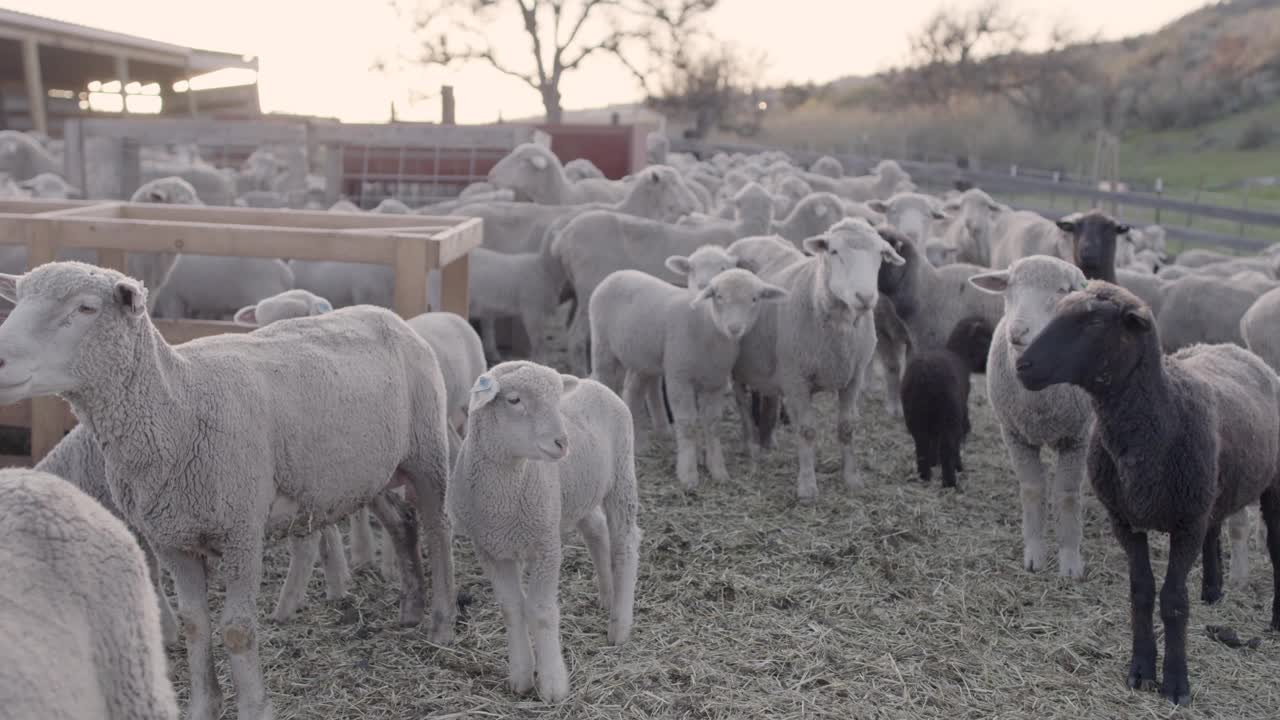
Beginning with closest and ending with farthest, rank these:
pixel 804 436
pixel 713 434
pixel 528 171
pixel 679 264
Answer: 1. pixel 804 436
2. pixel 713 434
3. pixel 679 264
4. pixel 528 171

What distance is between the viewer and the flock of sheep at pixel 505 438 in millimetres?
2811

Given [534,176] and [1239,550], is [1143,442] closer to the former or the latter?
[1239,550]

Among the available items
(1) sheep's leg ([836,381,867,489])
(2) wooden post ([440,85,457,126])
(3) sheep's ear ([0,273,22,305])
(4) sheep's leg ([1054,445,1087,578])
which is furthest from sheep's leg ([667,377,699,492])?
(2) wooden post ([440,85,457,126])

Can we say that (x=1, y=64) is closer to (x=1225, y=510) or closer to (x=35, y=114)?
(x=35, y=114)

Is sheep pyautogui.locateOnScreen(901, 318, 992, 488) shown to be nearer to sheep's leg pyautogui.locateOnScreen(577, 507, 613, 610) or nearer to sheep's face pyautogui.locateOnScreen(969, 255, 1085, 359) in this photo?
sheep's face pyautogui.locateOnScreen(969, 255, 1085, 359)

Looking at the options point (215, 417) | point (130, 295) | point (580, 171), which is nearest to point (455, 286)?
point (215, 417)

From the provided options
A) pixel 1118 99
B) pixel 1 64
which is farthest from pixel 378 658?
pixel 1118 99

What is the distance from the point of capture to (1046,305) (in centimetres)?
557

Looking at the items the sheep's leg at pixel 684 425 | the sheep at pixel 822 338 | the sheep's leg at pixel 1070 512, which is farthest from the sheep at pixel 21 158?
the sheep's leg at pixel 1070 512

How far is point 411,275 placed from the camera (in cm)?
557

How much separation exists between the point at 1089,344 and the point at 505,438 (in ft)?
7.55

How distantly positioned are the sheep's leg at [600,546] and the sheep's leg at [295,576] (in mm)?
1199

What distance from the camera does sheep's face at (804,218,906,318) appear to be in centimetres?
667

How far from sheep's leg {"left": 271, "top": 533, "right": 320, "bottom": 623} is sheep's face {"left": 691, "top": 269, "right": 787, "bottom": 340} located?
2.74 meters
